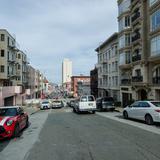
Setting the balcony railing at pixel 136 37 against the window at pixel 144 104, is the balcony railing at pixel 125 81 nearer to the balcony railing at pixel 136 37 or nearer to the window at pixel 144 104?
the balcony railing at pixel 136 37

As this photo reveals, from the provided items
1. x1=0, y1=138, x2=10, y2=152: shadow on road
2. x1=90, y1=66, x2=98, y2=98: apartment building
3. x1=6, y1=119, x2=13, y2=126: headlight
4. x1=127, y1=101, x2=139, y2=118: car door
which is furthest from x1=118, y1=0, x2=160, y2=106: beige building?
x1=90, y1=66, x2=98, y2=98: apartment building

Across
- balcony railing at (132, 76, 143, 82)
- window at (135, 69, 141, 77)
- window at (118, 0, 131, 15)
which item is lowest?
balcony railing at (132, 76, 143, 82)

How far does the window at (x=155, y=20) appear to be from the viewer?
28.2 metres

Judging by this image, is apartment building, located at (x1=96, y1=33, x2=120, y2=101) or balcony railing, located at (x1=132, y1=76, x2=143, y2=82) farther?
apartment building, located at (x1=96, y1=33, x2=120, y2=101)

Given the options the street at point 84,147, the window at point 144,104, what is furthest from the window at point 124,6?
the street at point 84,147

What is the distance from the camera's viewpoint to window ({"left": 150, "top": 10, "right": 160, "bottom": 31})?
28.2m

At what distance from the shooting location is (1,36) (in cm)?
4300

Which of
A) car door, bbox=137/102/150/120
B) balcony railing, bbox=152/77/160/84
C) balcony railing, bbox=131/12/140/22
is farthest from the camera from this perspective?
balcony railing, bbox=131/12/140/22

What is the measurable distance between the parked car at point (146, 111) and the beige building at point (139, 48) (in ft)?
36.0

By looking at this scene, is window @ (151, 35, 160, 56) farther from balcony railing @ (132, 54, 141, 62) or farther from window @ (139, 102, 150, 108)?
window @ (139, 102, 150, 108)

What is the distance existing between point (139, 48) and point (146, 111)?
19.3 meters

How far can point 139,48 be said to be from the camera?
34344 millimetres

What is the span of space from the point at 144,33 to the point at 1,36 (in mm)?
25521

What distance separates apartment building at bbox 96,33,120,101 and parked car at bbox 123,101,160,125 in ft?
89.2
